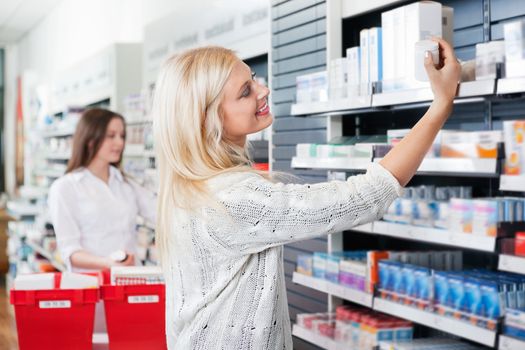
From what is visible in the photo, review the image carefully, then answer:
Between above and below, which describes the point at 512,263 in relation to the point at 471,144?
below

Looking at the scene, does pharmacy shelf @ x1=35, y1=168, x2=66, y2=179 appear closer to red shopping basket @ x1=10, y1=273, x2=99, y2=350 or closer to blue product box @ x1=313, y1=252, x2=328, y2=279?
blue product box @ x1=313, y1=252, x2=328, y2=279

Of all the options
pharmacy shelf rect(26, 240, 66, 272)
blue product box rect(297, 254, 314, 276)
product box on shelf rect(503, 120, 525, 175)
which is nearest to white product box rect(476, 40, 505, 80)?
product box on shelf rect(503, 120, 525, 175)

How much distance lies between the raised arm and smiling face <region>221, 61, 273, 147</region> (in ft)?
1.19

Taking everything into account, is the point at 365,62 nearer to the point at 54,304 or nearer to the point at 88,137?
the point at 54,304

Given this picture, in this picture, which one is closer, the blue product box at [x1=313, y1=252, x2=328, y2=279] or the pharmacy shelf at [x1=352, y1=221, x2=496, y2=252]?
the pharmacy shelf at [x1=352, y1=221, x2=496, y2=252]

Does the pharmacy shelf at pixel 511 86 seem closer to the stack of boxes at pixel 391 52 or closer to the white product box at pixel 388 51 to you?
the stack of boxes at pixel 391 52

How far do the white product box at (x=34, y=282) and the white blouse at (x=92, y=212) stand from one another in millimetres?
1059

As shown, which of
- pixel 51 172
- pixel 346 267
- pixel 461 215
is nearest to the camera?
pixel 461 215

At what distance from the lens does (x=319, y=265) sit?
3920 millimetres

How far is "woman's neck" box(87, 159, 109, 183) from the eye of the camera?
455 centimetres

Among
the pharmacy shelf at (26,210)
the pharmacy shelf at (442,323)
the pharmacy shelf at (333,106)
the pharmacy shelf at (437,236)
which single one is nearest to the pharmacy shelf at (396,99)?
the pharmacy shelf at (333,106)

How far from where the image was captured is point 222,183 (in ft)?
6.34

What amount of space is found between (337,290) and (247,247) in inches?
71.3

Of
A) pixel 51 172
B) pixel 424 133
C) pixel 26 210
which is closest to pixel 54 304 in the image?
pixel 424 133
